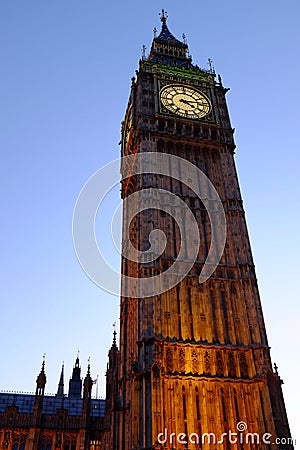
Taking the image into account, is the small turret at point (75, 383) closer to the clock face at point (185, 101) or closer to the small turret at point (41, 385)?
the small turret at point (41, 385)

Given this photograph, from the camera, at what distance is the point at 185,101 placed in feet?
190

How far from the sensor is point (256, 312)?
40.2 metres

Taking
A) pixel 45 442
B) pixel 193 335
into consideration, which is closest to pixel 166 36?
pixel 193 335

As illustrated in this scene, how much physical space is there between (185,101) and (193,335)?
1242 inches

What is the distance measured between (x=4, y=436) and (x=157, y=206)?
93.5 ft

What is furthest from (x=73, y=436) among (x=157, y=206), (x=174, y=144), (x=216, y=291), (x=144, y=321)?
(x=174, y=144)

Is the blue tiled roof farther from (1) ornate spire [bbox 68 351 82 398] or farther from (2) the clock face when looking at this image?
(1) ornate spire [bbox 68 351 82 398]

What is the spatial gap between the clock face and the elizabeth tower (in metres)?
0.67

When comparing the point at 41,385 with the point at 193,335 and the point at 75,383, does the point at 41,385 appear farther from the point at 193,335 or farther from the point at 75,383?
the point at 193,335

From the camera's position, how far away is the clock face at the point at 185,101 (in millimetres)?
56531

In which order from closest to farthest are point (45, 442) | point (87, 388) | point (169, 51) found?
1. point (45, 442)
2. point (87, 388)
3. point (169, 51)

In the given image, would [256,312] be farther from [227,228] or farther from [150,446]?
[150,446]

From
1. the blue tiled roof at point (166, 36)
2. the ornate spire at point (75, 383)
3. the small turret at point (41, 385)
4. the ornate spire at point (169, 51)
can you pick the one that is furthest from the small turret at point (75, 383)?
the blue tiled roof at point (166, 36)

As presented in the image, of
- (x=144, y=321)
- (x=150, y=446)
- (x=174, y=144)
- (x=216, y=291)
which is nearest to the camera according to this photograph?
(x=150, y=446)
